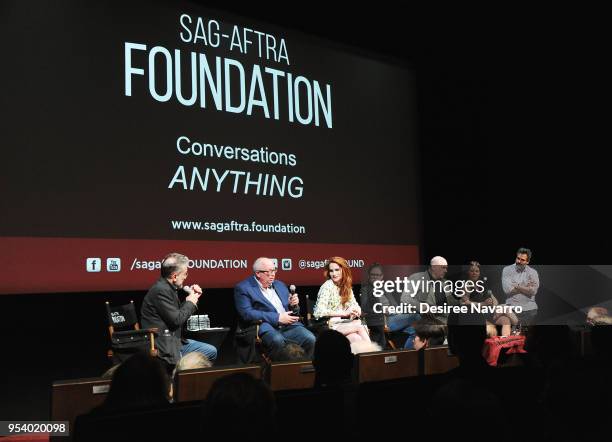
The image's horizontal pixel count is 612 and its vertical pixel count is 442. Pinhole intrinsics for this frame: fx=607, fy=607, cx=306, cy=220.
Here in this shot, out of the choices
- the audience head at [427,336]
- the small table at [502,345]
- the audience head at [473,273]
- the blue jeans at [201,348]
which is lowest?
the small table at [502,345]

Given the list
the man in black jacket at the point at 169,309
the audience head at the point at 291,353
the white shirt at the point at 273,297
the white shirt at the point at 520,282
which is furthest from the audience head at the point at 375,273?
the man in black jacket at the point at 169,309

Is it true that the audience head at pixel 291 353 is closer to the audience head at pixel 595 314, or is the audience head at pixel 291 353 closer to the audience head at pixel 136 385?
the audience head at pixel 136 385

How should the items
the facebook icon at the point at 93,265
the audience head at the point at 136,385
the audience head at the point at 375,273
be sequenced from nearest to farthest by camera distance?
the audience head at the point at 136,385 < the facebook icon at the point at 93,265 < the audience head at the point at 375,273

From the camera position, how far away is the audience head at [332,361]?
2104 mm

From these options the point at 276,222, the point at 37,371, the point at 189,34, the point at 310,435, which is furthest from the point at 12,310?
the point at 310,435

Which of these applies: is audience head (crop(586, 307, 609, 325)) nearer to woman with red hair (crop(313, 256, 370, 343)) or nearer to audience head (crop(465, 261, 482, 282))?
audience head (crop(465, 261, 482, 282))

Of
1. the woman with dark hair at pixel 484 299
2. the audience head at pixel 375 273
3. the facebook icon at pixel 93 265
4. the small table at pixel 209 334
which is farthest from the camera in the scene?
the audience head at pixel 375 273

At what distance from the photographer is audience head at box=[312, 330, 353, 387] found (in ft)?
6.90

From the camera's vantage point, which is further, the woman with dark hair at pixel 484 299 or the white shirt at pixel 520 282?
the white shirt at pixel 520 282

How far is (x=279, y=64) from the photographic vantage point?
571cm

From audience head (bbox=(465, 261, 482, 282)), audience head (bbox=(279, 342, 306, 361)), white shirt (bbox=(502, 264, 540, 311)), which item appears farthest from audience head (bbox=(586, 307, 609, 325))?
audience head (bbox=(279, 342, 306, 361))
